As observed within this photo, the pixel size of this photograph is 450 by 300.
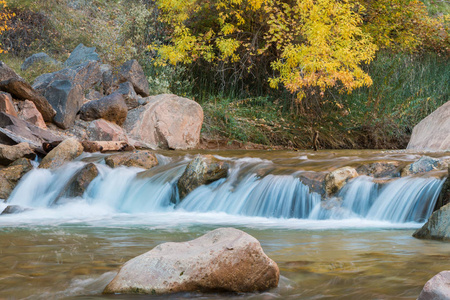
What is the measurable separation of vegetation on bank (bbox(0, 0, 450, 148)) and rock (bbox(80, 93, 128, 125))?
2577 millimetres

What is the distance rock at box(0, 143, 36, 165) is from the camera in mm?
10016

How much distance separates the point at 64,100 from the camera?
13.2 meters

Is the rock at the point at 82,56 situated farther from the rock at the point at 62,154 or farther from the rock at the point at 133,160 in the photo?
the rock at the point at 133,160

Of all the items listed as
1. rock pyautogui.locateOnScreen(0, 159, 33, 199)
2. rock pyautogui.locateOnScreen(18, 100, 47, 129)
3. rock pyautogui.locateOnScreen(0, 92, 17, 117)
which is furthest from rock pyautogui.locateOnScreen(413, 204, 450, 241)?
rock pyautogui.locateOnScreen(18, 100, 47, 129)

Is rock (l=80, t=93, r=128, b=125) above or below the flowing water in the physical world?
above

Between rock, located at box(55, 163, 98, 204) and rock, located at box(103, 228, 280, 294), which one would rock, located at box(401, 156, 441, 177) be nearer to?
Result: rock, located at box(103, 228, 280, 294)

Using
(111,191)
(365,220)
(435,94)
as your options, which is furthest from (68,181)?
(435,94)

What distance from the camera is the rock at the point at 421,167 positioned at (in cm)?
771

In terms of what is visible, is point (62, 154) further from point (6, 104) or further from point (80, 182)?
point (6, 104)

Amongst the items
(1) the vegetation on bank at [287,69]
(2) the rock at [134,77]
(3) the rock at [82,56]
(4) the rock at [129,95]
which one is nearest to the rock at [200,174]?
(1) the vegetation on bank at [287,69]

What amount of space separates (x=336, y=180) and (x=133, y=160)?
3984mm

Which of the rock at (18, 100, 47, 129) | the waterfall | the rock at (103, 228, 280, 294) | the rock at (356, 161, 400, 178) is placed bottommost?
the waterfall

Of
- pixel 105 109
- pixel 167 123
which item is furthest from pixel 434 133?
pixel 105 109

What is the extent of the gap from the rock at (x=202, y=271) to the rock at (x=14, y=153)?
24.2ft
